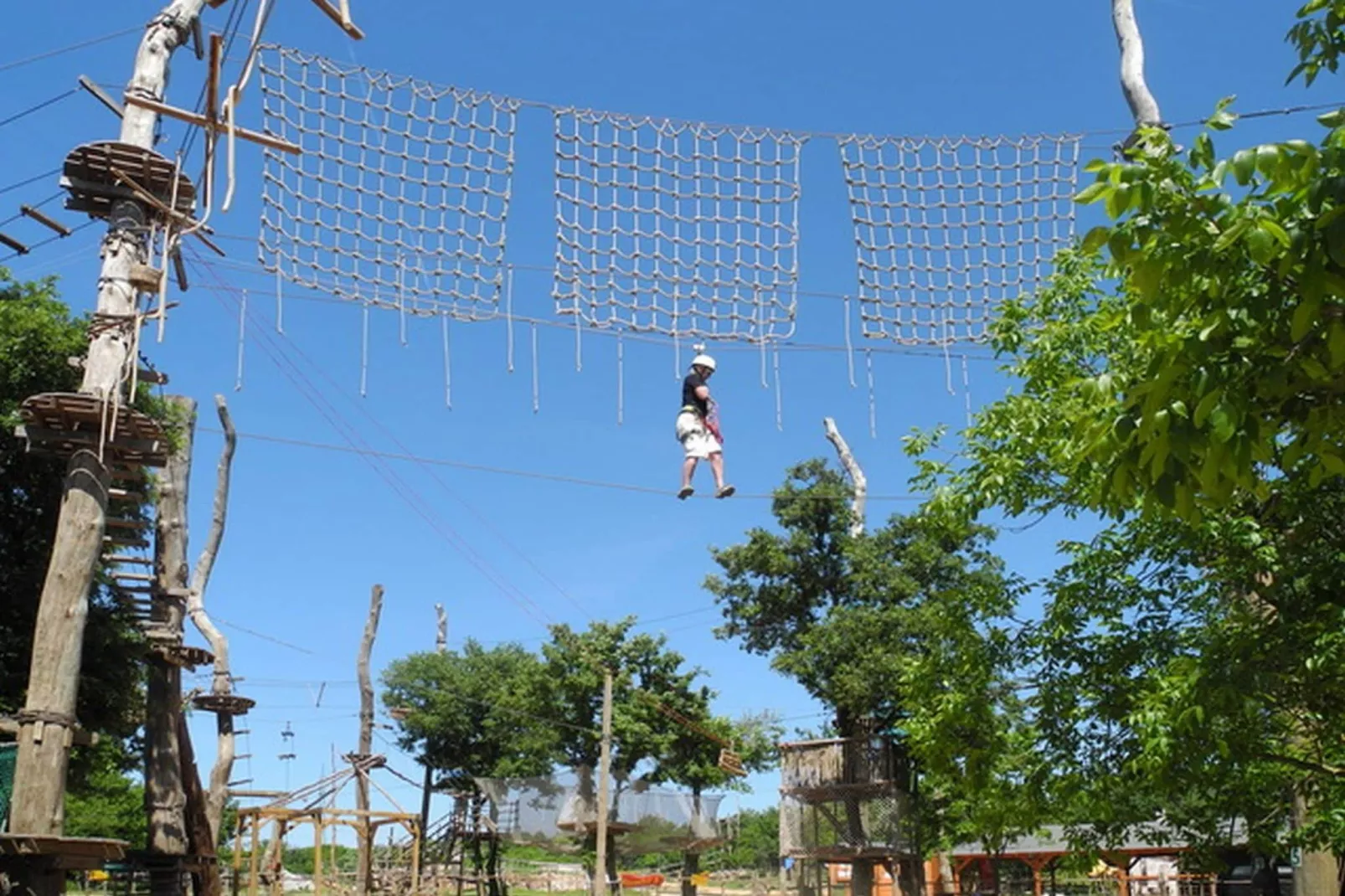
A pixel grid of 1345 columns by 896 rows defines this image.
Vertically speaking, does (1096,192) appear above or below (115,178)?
below

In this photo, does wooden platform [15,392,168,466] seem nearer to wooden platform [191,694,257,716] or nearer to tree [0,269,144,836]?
tree [0,269,144,836]

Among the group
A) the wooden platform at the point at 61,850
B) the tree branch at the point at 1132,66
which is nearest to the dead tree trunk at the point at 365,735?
A: the wooden platform at the point at 61,850

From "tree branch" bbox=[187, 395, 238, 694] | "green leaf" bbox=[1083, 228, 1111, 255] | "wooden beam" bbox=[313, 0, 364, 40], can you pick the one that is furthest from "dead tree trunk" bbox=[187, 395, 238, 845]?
"green leaf" bbox=[1083, 228, 1111, 255]

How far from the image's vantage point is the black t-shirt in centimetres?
915

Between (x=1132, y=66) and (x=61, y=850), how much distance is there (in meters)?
9.63

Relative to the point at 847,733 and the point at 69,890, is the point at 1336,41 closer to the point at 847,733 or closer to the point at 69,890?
the point at 847,733

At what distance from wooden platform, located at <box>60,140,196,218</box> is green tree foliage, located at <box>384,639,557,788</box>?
19.3m

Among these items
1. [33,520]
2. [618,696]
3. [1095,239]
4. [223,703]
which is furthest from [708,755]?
[1095,239]

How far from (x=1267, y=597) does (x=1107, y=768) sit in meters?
1.87

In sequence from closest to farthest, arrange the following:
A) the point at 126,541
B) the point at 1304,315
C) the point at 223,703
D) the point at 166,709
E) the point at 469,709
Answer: the point at 1304,315, the point at 126,541, the point at 166,709, the point at 223,703, the point at 469,709

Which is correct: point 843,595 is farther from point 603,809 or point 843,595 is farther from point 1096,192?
point 1096,192

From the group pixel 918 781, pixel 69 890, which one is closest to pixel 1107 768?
pixel 918 781

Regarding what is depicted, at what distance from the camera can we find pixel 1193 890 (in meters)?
30.2

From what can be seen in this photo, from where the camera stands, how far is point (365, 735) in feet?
90.9
